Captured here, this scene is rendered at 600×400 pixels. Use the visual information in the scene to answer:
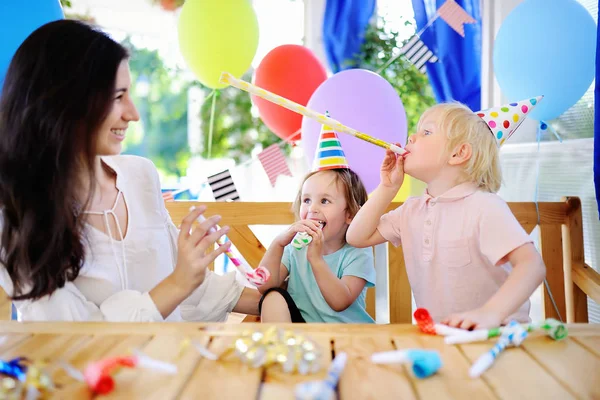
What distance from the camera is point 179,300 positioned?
3.72 feet

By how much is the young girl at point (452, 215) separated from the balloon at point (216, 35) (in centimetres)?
137

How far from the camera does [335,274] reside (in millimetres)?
1640

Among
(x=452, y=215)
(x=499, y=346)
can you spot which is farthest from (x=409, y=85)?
(x=499, y=346)

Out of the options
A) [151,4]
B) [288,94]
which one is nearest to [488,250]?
[288,94]

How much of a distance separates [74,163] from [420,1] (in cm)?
263

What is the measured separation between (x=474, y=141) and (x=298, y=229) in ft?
1.62

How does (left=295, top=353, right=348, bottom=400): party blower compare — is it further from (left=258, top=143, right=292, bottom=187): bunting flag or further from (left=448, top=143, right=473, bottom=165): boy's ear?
(left=258, top=143, right=292, bottom=187): bunting flag

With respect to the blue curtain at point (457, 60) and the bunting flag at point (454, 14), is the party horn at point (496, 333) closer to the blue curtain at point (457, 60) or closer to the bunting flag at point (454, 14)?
the bunting flag at point (454, 14)

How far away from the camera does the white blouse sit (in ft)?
3.67

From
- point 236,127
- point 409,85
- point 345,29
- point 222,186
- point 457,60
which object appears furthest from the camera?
point 236,127

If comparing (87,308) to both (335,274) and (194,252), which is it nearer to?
(194,252)

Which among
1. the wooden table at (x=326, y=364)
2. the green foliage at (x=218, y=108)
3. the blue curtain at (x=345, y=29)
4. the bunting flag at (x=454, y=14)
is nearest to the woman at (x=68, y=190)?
the wooden table at (x=326, y=364)

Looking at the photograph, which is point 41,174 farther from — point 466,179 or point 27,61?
point 466,179

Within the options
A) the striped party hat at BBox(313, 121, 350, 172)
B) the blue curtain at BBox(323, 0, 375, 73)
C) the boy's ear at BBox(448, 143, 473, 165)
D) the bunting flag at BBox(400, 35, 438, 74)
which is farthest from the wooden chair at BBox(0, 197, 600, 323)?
the blue curtain at BBox(323, 0, 375, 73)
